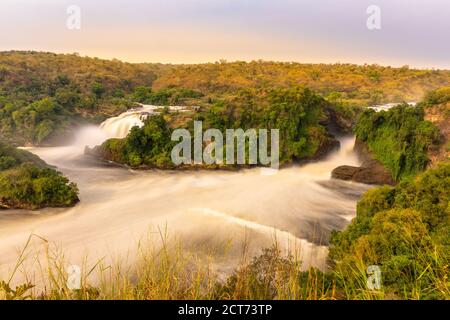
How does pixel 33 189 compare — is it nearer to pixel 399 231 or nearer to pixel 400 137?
pixel 399 231

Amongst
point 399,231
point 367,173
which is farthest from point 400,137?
point 399,231

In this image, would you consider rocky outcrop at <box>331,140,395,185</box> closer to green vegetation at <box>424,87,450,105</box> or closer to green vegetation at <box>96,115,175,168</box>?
green vegetation at <box>424,87,450,105</box>

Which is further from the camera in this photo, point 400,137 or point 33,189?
point 400,137

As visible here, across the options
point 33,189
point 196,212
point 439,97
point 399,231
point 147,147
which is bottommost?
point 196,212

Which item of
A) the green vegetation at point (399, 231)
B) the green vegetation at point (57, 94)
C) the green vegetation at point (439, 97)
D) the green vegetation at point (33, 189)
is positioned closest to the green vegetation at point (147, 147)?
the green vegetation at point (33, 189)

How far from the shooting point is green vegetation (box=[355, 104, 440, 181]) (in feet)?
59.2

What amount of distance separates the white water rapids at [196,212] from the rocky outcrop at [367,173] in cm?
55

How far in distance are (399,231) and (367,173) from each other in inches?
455

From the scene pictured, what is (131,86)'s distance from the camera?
5381cm

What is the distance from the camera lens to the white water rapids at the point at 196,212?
1190 cm

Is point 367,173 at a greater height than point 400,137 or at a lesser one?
lesser

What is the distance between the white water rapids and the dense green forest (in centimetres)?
812

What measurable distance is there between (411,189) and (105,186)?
14.0 m

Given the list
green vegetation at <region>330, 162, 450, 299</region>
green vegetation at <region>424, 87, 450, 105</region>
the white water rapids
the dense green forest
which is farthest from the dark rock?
green vegetation at <region>330, 162, 450, 299</region>
